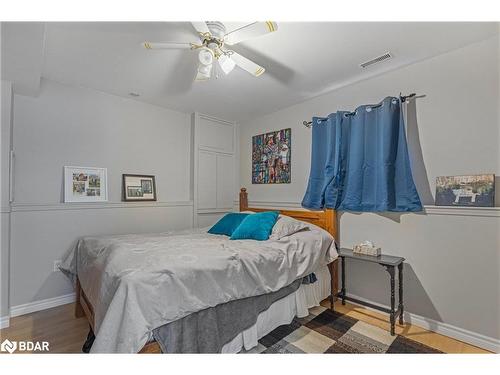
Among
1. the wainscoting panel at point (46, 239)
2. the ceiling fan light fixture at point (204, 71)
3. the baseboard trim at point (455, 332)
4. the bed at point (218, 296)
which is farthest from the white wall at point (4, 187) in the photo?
the baseboard trim at point (455, 332)

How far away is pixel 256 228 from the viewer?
8.51ft

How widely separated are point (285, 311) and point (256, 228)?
816 mm

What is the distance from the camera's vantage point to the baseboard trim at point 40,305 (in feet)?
7.99

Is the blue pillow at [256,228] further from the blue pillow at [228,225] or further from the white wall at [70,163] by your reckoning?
the white wall at [70,163]

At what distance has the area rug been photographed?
6.11ft

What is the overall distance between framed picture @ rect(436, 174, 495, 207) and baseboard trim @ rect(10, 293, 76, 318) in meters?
3.83

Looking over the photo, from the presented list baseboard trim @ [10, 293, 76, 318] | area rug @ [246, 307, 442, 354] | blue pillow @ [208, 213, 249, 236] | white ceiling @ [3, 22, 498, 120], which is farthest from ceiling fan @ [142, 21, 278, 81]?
baseboard trim @ [10, 293, 76, 318]

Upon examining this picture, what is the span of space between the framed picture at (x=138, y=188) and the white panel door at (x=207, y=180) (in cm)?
70

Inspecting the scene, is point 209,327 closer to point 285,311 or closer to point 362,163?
point 285,311

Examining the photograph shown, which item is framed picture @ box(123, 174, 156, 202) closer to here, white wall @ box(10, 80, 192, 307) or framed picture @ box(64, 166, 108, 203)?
white wall @ box(10, 80, 192, 307)

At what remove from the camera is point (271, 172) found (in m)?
3.69
